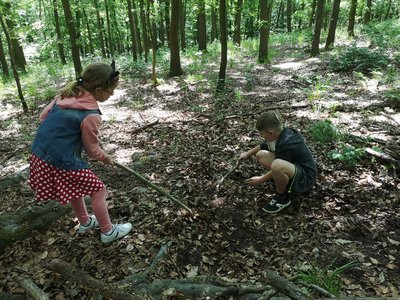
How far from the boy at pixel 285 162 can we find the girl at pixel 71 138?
2.04m

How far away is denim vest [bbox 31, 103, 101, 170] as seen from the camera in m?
2.94

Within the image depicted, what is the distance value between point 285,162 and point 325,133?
2.02m

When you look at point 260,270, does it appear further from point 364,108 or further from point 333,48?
point 333,48

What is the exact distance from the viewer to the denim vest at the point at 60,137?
116 inches

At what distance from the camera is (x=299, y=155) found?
4148mm

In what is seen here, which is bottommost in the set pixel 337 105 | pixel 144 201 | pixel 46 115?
pixel 144 201

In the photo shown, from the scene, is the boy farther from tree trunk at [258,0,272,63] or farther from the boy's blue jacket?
tree trunk at [258,0,272,63]

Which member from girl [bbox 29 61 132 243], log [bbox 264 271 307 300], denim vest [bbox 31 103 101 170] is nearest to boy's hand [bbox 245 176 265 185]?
log [bbox 264 271 307 300]

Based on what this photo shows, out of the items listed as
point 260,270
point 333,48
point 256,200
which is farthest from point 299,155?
point 333,48

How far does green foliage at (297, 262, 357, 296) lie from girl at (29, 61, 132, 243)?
2207mm

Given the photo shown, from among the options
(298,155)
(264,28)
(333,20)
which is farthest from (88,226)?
(333,20)

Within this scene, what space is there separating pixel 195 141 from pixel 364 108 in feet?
12.3

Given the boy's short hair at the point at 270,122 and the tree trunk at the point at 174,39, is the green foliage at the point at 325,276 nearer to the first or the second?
the boy's short hair at the point at 270,122

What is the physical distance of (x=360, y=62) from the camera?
33.9 feet
